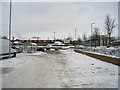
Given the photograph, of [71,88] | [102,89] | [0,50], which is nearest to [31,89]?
[71,88]

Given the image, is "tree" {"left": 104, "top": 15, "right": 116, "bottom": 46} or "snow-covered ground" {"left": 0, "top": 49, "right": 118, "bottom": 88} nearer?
"snow-covered ground" {"left": 0, "top": 49, "right": 118, "bottom": 88}

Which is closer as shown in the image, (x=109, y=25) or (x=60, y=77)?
(x=60, y=77)

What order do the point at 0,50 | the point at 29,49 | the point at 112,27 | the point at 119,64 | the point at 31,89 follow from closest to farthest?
the point at 31,89 < the point at 119,64 < the point at 0,50 < the point at 112,27 < the point at 29,49

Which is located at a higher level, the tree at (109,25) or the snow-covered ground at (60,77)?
the tree at (109,25)

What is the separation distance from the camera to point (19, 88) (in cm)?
659

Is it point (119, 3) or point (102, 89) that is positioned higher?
point (119, 3)

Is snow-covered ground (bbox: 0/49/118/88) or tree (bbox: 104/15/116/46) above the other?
tree (bbox: 104/15/116/46)

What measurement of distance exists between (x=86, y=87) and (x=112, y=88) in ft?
3.79

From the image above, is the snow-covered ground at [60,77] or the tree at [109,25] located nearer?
the snow-covered ground at [60,77]

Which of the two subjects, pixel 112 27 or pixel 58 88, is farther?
pixel 112 27

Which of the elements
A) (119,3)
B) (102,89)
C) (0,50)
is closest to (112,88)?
(102,89)

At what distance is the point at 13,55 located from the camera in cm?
2605

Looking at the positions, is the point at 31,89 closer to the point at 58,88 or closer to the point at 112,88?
the point at 58,88

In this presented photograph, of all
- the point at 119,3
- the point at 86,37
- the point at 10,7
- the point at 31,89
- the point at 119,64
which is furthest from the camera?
the point at 86,37
